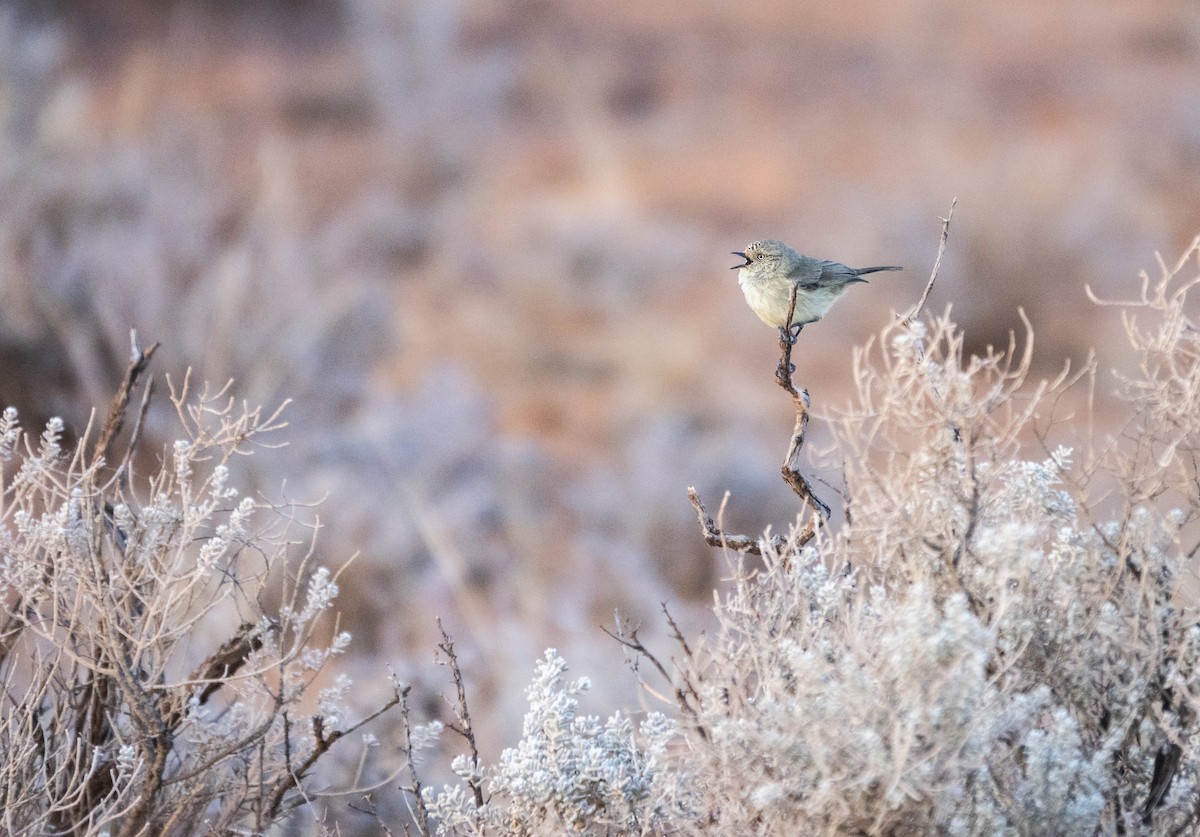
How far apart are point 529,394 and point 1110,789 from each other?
11852 mm

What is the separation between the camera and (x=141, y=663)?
2818mm

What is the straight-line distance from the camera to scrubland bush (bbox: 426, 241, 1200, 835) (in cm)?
193

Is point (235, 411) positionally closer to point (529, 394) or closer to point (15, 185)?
point (15, 185)

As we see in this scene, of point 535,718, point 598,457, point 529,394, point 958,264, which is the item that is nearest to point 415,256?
point 529,394

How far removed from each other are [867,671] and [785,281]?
6.41ft

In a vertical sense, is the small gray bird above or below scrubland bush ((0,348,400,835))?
above

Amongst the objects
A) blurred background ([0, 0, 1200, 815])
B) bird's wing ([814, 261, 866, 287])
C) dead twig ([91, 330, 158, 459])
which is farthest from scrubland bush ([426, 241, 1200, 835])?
bird's wing ([814, 261, 866, 287])

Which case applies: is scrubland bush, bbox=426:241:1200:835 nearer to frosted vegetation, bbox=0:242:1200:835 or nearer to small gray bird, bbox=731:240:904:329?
frosted vegetation, bbox=0:242:1200:835

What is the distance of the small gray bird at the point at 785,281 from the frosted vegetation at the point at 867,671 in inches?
42.5

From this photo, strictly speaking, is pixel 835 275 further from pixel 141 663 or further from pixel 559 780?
pixel 141 663

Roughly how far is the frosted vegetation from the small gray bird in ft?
3.54

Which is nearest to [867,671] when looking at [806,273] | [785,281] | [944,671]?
[944,671]

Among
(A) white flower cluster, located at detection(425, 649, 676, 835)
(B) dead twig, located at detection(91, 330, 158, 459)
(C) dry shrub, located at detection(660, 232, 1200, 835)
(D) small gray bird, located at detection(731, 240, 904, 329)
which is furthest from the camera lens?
(D) small gray bird, located at detection(731, 240, 904, 329)

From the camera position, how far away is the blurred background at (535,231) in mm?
8828
